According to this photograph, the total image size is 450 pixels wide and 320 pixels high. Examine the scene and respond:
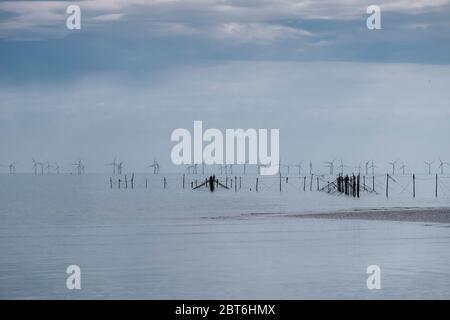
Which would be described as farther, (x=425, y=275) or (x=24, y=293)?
(x=425, y=275)

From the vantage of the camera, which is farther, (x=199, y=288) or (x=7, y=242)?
(x=7, y=242)

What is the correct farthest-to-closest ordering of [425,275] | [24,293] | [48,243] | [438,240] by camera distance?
[48,243], [438,240], [425,275], [24,293]

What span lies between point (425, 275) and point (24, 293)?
11434 mm

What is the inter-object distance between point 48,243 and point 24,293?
1648 cm

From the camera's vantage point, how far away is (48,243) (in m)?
40.0

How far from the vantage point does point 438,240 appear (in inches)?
1458

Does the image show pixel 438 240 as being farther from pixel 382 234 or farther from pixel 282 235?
pixel 282 235

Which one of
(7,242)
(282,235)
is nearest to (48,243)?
(7,242)

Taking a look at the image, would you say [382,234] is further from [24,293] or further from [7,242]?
[24,293]
